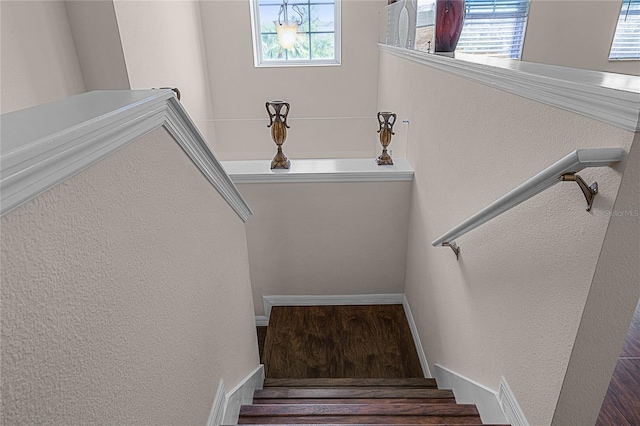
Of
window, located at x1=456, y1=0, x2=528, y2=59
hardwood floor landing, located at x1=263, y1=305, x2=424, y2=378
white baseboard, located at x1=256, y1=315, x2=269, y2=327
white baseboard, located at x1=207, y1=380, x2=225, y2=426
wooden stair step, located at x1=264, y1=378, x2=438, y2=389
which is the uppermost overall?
window, located at x1=456, y1=0, x2=528, y2=59

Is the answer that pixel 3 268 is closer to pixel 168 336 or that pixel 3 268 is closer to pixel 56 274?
pixel 56 274

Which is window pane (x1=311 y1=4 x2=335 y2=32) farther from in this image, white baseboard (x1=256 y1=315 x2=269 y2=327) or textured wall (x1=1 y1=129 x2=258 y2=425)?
textured wall (x1=1 y1=129 x2=258 y2=425)

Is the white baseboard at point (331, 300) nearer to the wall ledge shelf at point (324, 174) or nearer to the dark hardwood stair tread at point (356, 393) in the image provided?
the wall ledge shelf at point (324, 174)

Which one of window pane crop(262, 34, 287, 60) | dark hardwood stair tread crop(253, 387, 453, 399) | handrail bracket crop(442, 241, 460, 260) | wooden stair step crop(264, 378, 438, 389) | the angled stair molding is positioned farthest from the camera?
window pane crop(262, 34, 287, 60)

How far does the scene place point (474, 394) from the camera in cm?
169

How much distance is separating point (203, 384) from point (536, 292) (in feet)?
3.33

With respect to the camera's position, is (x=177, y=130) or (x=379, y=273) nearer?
(x=177, y=130)

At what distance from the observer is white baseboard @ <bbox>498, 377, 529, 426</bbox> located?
1.29 meters

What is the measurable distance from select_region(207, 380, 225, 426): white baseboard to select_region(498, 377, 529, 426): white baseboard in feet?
3.20

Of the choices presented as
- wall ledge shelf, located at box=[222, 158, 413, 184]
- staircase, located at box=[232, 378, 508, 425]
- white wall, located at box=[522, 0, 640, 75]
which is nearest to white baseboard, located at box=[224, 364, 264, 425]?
staircase, located at box=[232, 378, 508, 425]

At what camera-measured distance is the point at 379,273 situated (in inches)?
124

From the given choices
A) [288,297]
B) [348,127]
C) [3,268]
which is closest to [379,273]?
[288,297]

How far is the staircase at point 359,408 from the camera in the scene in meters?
1.63

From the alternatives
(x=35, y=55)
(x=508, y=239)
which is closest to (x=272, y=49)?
(x=35, y=55)
